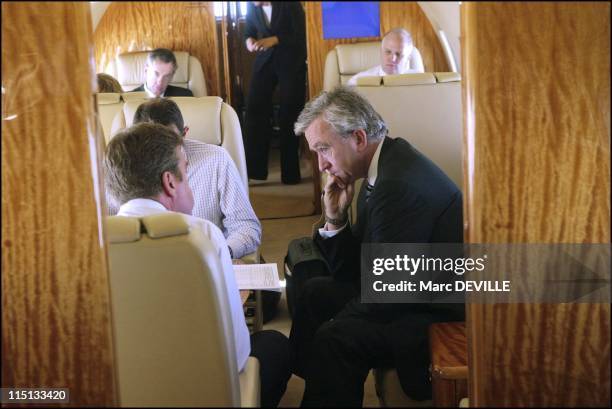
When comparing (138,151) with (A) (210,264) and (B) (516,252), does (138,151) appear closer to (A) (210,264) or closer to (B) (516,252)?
(A) (210,264)

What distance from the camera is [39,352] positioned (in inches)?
54.2

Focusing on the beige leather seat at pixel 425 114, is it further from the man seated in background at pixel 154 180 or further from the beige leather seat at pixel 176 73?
the beige leather seat at pixel 176 73

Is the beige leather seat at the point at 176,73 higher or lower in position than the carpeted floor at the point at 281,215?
higher

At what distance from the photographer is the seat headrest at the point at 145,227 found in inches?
60.8

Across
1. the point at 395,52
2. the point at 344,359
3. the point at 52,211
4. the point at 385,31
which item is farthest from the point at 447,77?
the point at 385,31

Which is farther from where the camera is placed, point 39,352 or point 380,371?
point 380,371

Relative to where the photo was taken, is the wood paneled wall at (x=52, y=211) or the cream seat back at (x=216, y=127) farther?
the cream seat back at (x=216, y=127)

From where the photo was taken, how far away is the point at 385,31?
22.1 ft

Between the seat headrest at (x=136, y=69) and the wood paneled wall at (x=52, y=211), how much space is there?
514 cm

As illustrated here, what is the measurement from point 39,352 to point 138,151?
3.29 feet

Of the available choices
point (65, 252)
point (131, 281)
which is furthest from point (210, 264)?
point (65, 252)

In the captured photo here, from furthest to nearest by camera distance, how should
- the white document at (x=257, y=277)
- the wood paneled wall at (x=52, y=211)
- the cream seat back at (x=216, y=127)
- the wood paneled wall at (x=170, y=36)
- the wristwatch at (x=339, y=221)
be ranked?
the wood paneled wall at (x=170, y=36) < the cream seat back at (x=216, y=127) < the wristwatch at (x=339, y=221) < the white document at (x=257, y=277) < the wood paneled wall at (x=52, y=211)

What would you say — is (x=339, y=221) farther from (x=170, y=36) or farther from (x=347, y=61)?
(x=170, y=36)

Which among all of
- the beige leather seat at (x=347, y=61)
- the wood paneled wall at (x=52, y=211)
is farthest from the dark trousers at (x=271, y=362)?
the beige leather seat at (x=347, y=61)
